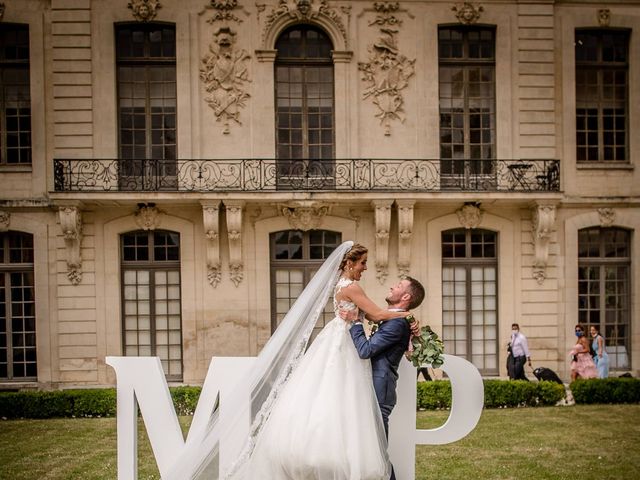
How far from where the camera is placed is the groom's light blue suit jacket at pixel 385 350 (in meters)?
5.71

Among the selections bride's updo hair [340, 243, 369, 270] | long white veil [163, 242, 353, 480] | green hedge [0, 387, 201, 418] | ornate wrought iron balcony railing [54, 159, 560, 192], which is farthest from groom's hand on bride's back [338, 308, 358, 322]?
ornate wrought iron balcony railing [54, 159, 560, 192]

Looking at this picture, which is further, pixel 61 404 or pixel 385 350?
pixel 61 404

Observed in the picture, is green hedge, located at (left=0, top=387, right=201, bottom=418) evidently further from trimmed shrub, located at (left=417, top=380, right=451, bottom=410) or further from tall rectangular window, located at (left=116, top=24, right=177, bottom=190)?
tall rectangular window, located at (left=116, top=24, right=177, bottom=190)

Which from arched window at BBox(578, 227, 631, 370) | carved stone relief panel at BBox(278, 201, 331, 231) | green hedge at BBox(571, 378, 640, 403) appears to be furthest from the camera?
arched window at BBox(578, 227, 631, 370)

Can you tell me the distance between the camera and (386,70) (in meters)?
16.3

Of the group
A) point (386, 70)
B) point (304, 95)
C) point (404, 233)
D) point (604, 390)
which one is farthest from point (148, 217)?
point (604, 390)

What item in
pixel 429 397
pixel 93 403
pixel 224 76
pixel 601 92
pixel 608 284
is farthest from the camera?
pixel 601 92

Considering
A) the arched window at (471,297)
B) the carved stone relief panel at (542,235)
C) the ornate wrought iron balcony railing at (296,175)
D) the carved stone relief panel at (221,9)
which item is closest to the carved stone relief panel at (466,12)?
the ornate wrought iron balcony railing at (296,175)

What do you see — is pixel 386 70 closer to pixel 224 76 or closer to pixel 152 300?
pixel 224 76

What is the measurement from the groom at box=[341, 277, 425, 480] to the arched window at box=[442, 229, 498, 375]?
431 inches

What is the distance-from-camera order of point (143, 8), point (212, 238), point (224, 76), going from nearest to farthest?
point (212, 238)
point (143, 8)
point (224, 76)

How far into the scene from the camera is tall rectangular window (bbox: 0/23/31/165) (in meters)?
16.3

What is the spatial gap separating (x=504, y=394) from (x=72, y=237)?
994 cm

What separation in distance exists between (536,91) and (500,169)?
82.3 inches
